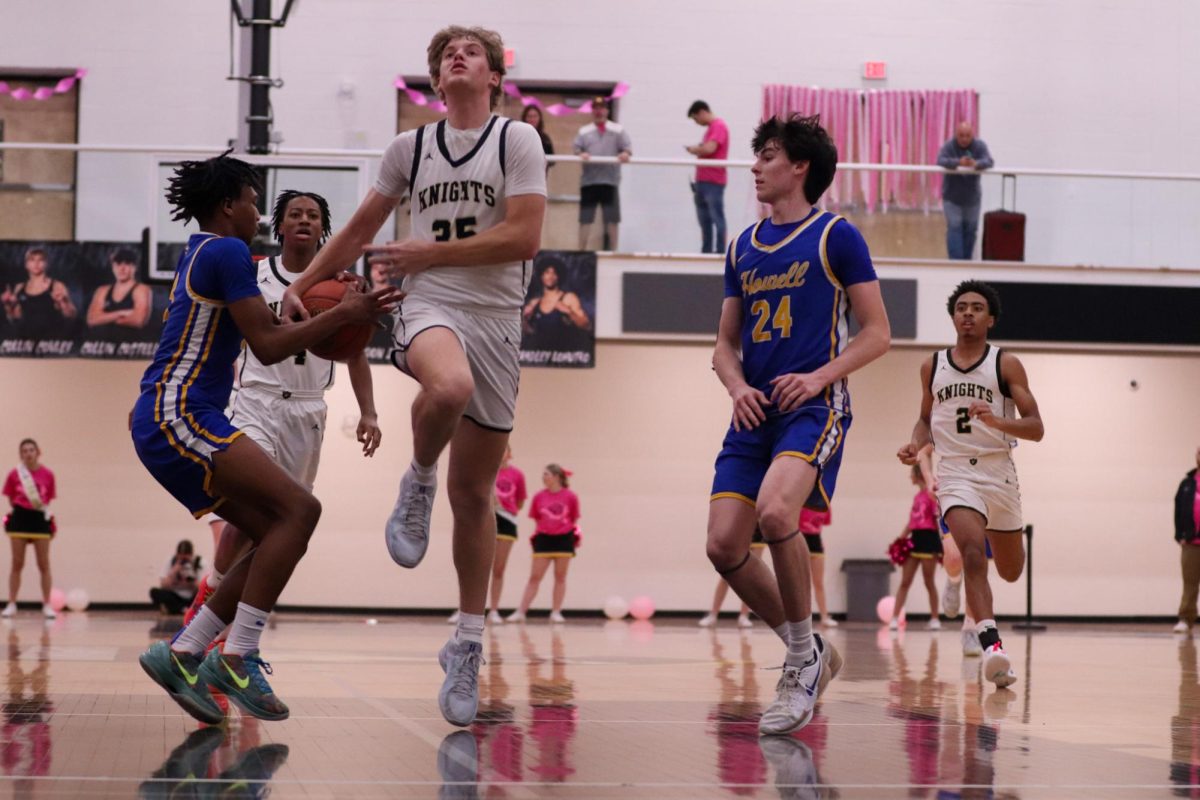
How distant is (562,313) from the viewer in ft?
51.7

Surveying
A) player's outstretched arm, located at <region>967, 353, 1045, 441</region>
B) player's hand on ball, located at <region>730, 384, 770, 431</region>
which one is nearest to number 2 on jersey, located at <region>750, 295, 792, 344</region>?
player's hand on ball, located at <region>730, 384, 770, 431</region>

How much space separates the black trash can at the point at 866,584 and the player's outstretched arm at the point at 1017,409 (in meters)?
10.1

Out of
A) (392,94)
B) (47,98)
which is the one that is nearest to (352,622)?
(392,94)

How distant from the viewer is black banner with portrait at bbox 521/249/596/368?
51.3 feet

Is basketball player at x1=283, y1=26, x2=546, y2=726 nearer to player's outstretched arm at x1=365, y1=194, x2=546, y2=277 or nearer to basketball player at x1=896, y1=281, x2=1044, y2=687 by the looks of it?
player's outstretched arm at x1=365, y1=194, x2=546, y2=277

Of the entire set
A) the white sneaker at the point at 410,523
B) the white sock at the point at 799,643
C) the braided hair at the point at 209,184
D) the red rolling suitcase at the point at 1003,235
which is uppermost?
the red rolling suitcase at the point at 1003,235

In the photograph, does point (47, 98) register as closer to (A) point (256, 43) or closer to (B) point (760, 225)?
(A) point (256, 43)

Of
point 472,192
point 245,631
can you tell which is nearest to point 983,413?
point 472,192

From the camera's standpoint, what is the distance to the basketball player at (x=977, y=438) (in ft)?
26.2

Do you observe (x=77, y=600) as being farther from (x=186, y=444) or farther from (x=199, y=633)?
(x=186, y=444)

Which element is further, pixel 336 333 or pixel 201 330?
pixel 336 333

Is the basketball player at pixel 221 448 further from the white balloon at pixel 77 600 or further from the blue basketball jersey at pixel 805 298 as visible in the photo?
the white balloon at pixel 77 600

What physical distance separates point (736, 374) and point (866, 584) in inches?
517

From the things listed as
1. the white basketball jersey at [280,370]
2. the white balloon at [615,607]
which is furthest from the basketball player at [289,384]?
the white balloon at [615,607]
